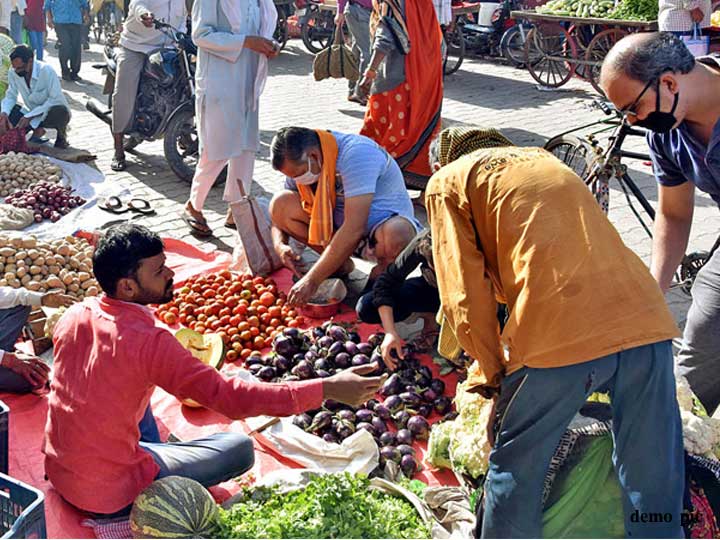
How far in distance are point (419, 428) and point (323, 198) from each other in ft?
5.40

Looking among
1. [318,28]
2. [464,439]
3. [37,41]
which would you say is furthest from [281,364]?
[318,28]

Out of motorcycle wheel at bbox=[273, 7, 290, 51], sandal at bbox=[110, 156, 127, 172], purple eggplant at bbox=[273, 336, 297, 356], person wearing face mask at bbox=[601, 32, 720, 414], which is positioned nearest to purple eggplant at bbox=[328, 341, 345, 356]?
purple eggplant at bbox=[273, 336, 297, 356]

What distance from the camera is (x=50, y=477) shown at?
314cm

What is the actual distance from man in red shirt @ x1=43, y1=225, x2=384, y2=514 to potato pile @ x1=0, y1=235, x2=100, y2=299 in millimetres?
2054

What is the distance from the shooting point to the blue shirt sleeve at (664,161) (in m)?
3.24

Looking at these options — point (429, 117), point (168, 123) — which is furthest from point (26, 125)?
point (429, 117)

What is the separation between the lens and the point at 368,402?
392 centimetres

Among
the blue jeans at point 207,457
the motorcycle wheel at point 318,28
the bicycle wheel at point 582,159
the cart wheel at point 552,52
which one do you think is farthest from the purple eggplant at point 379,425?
the motorcycle wheel at point 318,28

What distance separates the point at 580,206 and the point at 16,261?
12.5 ft

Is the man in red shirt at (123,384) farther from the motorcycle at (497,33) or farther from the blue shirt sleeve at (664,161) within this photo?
the motorcycle at (497,33)

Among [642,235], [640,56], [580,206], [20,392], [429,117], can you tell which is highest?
[640,56]

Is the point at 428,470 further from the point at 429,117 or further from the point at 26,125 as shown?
the point at 26,125

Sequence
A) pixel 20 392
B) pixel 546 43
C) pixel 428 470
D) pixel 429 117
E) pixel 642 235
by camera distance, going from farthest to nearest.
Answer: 1. pixel 546 43
2. pixel 429 117
3. pixel 642 235
4. pixel 20 392
5. pixel 428 470

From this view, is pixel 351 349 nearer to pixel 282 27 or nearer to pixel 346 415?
pixel 346 415
